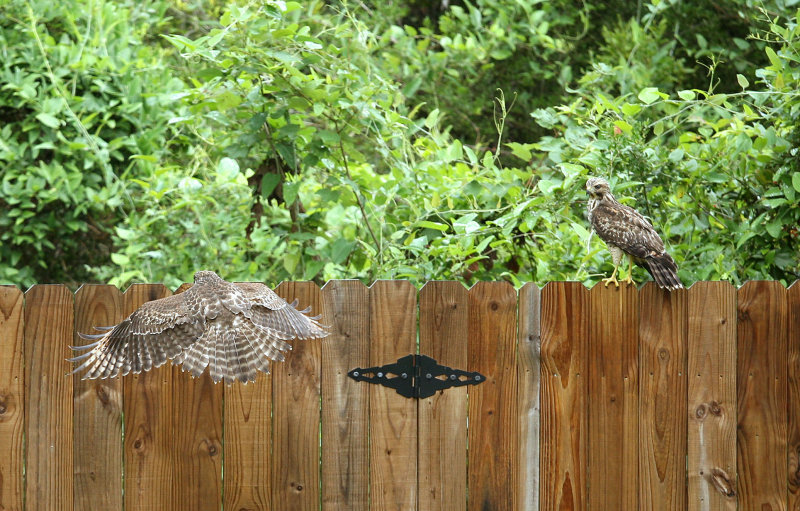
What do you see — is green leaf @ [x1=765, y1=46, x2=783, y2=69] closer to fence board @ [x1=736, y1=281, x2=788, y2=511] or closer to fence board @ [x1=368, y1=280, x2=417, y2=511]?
fence board @ [x1=736, y1=281, x2=788, y2=511]

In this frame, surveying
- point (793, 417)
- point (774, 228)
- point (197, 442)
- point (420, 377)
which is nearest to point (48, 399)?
point (197, 442)

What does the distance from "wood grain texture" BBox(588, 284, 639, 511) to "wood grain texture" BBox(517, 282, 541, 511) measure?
226mm

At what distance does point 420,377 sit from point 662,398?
3.34 ft

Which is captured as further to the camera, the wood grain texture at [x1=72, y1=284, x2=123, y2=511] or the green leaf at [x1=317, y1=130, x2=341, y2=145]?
the green leaf at [x1=317, y1=130, x2=341, y2=145]

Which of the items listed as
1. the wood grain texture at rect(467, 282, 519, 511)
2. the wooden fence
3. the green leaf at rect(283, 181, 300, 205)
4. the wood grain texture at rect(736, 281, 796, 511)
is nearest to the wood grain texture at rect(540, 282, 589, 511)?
the wooden fence

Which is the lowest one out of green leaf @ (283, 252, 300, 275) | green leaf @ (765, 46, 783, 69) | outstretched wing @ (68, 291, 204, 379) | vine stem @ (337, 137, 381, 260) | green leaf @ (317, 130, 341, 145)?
outstretched wing @ (68, 291, 204, 379)

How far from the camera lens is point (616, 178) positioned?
11.7 feet

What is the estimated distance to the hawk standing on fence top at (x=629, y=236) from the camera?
3111mm

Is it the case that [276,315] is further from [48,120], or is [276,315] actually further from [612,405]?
[48,120]

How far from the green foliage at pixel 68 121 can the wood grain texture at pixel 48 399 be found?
201cm

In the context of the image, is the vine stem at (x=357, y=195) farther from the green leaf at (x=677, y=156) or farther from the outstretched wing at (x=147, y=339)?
the green leaf at (x=677, y=156)

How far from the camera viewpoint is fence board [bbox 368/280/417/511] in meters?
3.20

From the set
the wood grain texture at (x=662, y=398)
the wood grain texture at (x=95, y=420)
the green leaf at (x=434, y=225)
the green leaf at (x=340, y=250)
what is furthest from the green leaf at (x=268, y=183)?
the wood grain texture at (x=662, y=398)

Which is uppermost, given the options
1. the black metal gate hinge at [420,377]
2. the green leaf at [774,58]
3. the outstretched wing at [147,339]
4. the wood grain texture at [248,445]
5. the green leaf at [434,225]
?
the green leaf at [774,58]
